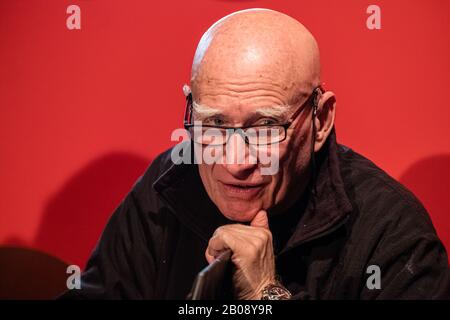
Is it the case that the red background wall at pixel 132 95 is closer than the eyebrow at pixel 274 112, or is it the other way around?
the eyebrow at pixel 274 112

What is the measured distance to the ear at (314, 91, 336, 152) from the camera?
6.02 feet

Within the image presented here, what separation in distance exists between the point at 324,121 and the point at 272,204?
0.28m

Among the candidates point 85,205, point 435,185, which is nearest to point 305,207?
→ point 435,185

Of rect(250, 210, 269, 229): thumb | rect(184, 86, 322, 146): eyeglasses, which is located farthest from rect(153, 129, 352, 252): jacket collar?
rect(184, 86, 322, 146): eyeglasses

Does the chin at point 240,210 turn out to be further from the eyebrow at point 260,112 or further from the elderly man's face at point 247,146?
the eyebrow at point 260,112

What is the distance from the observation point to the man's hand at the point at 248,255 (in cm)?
163

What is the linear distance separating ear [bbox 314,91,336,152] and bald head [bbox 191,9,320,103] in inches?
3.4

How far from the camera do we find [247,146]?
1.69 meters

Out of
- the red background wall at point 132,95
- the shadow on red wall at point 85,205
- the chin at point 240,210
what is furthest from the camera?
the shadow on red wall at point 85,205

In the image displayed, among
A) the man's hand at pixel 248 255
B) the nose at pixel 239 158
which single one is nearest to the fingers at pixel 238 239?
the man's hand at pixel 248 255

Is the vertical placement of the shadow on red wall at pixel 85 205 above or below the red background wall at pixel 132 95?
below

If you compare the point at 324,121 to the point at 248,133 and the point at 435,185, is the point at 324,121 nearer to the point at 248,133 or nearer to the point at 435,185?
the point at 248,133

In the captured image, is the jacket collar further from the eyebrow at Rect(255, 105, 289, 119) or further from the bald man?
the eyebrow at Rect(255, 105, 289, 119)

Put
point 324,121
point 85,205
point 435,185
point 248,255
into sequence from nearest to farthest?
point 248,255
point 324,121
point 435,185
point 85,205
